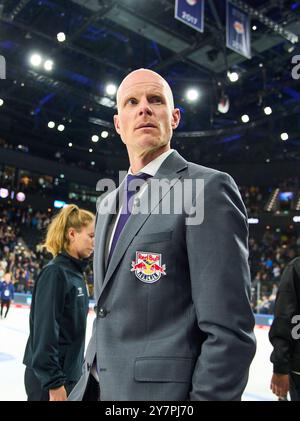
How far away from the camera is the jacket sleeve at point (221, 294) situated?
1139mm

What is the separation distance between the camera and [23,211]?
1026 inches

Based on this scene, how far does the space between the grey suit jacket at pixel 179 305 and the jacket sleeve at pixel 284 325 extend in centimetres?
172

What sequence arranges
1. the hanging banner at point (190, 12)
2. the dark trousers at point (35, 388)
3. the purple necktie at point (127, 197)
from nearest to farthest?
the purple necktie at point (127, 197)
the dark trousers at point (35, 388)
the hanging banner at point (190, 12)

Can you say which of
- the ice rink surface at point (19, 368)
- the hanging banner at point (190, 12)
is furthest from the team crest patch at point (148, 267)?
the hanging banner at point (190, 12)

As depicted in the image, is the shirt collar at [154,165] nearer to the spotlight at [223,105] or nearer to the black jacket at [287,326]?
the black jacket at [287,326]

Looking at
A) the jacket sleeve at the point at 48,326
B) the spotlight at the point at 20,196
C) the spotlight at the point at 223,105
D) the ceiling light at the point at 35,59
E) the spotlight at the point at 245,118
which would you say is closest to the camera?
the jacket sleeve at the point at 48,326

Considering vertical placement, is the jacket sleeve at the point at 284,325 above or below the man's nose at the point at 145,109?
below

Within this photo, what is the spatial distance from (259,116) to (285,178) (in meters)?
8.42

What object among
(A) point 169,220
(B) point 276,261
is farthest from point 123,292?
(B) point 276,261

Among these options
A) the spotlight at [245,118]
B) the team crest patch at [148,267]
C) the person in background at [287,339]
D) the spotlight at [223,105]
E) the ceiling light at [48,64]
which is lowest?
the person in background at [287,339]

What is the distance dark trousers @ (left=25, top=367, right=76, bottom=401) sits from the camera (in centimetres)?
253

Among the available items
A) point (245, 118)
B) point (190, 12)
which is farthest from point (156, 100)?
point (245, 118)

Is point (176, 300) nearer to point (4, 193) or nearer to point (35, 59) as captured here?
point (35, 59)
